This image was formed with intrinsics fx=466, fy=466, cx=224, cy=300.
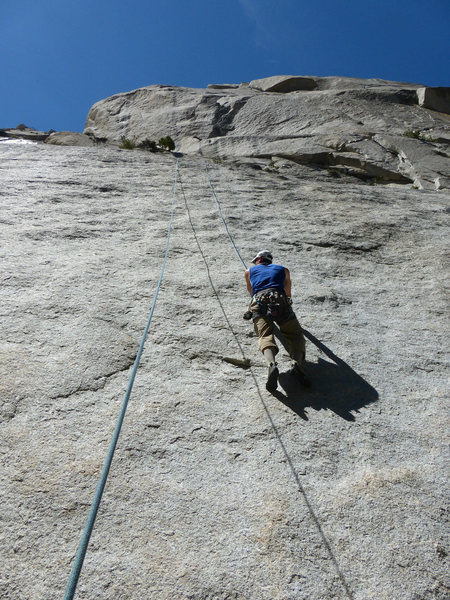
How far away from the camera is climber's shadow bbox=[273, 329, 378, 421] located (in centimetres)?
375

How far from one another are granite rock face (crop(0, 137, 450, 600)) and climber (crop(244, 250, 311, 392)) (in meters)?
0.25

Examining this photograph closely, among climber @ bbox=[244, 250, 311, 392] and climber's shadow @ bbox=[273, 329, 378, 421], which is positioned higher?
climber @ bbox=[244, 250, 311, 392]

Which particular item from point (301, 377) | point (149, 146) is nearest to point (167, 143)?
point (149, 146)

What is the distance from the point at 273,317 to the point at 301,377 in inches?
23.2

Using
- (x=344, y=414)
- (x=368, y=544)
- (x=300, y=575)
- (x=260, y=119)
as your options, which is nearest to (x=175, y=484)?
(x=300, y=575)

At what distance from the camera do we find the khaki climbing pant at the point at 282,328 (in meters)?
4.01

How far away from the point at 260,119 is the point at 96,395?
12.2 m

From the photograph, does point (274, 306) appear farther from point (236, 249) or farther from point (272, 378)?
point (236, 249)

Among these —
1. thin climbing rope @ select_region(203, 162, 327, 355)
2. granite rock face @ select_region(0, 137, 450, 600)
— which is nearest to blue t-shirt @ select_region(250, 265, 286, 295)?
granite rock face @ select_region(0, 137, 450, 600)

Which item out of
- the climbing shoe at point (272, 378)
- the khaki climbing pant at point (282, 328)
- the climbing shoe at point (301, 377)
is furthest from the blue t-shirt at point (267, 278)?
the climbing shoe at point (272, 378)

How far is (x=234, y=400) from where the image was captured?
3762mm

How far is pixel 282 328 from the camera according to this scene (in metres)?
4.19

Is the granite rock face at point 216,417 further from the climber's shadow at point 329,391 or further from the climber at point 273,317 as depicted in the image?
the climber at point 273,317

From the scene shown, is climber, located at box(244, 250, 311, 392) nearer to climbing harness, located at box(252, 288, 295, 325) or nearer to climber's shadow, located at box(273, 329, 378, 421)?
climbing harness, located at box(252, 288, 295, 325)
